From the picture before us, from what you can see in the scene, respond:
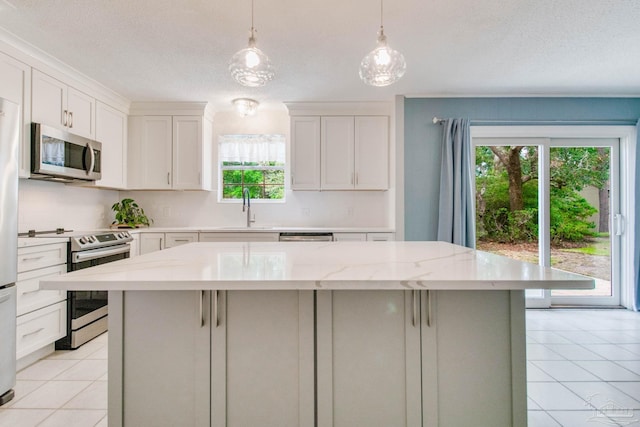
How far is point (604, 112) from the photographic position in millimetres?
3719

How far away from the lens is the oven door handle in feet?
8.81

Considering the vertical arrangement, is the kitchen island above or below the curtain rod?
below

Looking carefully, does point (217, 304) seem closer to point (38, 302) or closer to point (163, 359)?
point (163, 359)

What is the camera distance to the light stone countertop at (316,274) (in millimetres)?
1050

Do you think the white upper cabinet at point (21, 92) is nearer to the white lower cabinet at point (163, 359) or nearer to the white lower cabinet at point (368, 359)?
the white lower cabinet at point (163, 359)

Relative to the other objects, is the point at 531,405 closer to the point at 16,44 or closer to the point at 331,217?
the point at 331,217

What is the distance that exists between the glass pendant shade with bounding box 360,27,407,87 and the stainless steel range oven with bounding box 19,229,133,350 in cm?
261

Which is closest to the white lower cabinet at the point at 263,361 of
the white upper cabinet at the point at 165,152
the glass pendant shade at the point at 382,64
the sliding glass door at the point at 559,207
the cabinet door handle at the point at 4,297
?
the glass pendant shade at the point at 382,64

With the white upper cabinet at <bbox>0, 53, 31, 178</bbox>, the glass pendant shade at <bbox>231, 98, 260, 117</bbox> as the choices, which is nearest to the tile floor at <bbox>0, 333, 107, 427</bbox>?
the white upper cabinet at <bbox>0, 53, 31, 178</bbox>

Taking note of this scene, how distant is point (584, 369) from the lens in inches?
93.7

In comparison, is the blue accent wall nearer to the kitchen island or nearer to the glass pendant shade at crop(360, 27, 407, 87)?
the glass pendant shade at crop(360, 27, 407, 87)

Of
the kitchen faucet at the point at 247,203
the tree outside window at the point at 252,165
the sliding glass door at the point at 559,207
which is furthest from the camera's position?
the tree outside window at the point at 252,165

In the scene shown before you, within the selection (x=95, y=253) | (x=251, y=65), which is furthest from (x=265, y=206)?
(x=251, y=65)

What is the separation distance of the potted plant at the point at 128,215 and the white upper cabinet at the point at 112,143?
263mm
